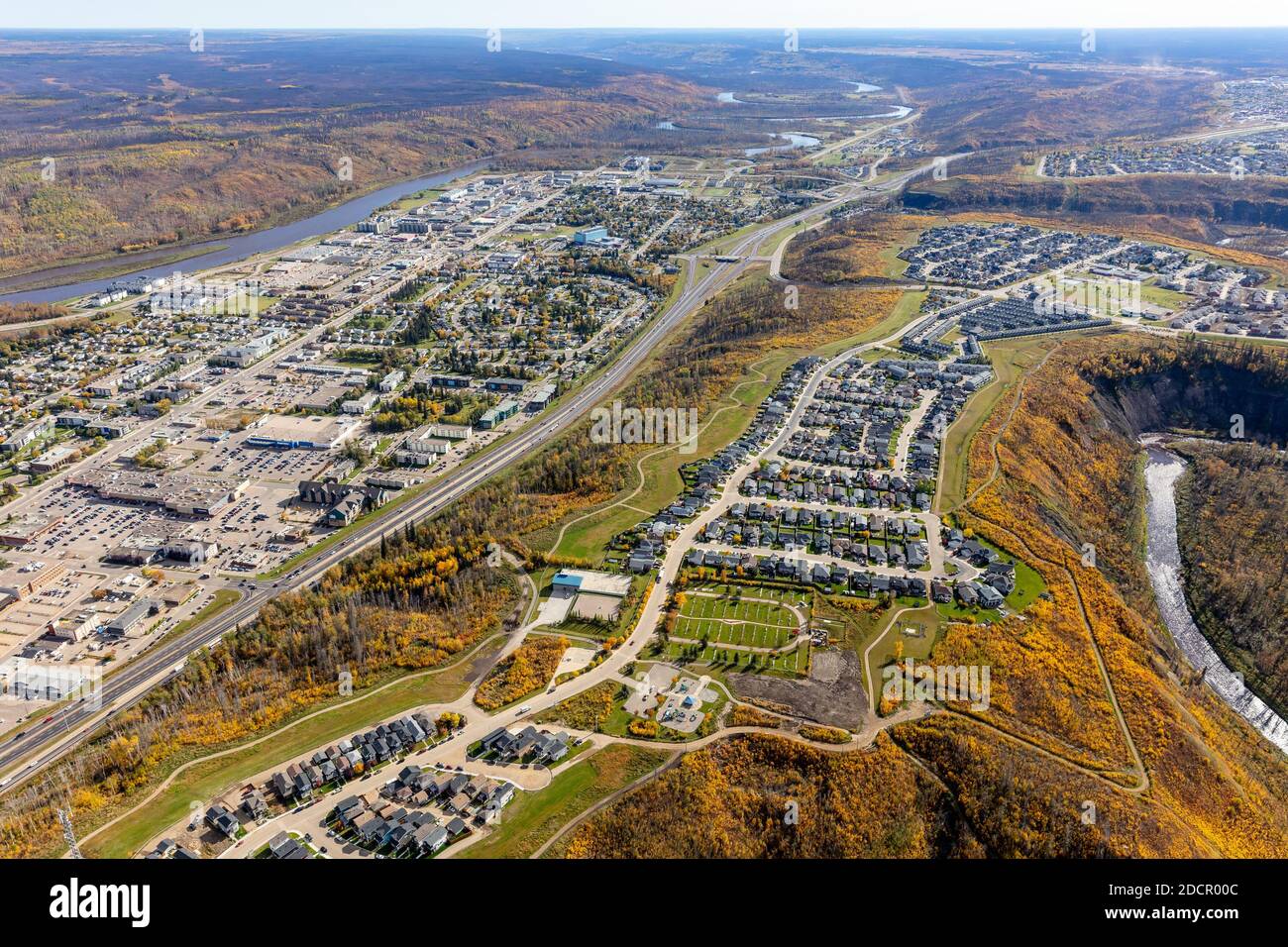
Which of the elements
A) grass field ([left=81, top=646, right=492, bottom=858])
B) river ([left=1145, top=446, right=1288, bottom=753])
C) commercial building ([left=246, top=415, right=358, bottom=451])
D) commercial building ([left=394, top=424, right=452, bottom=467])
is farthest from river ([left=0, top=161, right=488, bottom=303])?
river ([left=1145, top=446, right=1288, bottom=753])

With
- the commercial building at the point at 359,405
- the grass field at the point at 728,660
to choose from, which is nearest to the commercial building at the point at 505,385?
the commercial building at the point at 359,405

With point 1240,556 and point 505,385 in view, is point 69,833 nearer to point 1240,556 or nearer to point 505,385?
point 505,385

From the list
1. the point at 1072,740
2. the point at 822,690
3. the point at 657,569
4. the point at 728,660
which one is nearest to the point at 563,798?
the point at 728,660

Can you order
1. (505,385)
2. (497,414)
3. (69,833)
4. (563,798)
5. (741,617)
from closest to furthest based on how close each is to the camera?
1. (69,833)
2. (563,798)
3. (741,617)
4. (497,414)
5. (505,385)

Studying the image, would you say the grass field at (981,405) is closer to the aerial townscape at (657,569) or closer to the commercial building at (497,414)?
the aerial townscape at (657,569)
